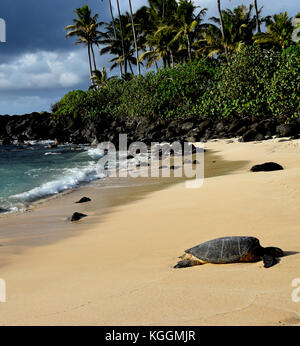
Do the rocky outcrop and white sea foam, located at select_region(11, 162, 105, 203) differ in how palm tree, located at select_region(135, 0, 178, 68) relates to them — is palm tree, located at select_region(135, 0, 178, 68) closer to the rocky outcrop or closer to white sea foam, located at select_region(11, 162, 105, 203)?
the rocky outcrop

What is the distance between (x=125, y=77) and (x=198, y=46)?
10464mm

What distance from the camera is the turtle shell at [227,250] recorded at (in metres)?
4.06

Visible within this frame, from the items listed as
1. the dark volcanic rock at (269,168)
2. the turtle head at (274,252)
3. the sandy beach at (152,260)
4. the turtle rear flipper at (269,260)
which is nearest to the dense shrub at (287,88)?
the dark volcanic rock at (269,168)

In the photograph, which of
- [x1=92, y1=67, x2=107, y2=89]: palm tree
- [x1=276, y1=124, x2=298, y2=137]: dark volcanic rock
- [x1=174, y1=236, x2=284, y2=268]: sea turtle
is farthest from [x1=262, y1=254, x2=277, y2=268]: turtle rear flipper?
[x1=92, y1=67, x2=107, y2=89]: palm tree

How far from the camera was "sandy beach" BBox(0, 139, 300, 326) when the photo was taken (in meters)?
2.94

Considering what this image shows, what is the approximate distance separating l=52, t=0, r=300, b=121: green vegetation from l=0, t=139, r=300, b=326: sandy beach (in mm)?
15290

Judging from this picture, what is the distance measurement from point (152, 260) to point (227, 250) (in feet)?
3.62

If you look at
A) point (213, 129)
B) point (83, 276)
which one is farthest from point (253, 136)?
point (83, 276)

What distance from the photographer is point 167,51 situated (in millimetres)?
44625

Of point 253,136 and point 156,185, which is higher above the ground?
point 253,136

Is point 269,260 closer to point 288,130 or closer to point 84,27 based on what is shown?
point 288,130

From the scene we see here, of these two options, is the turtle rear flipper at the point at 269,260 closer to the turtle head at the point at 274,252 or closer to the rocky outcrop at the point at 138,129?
the turtle head at the point at 274,252
